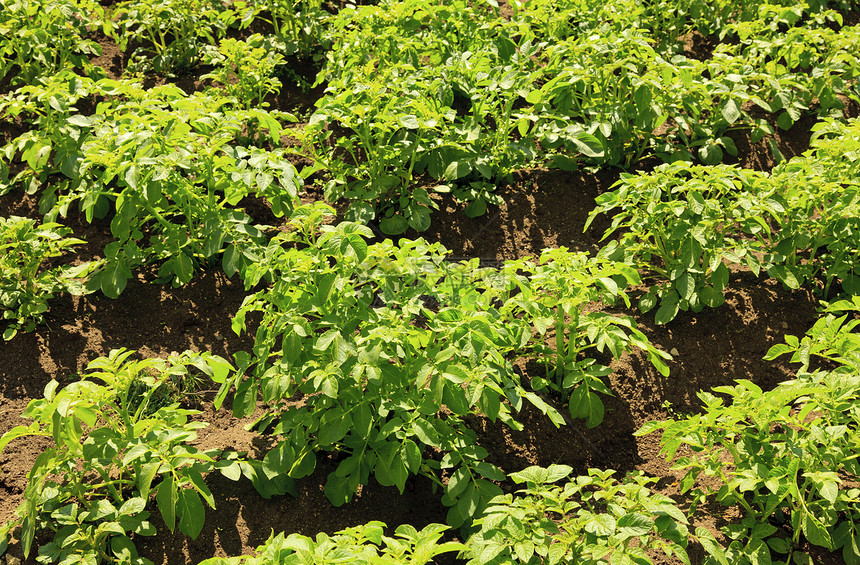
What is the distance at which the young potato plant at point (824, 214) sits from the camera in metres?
3.80

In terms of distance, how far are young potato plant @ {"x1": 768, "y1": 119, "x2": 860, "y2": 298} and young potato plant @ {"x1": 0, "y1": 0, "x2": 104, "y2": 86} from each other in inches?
169

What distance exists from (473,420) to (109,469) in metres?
1.55

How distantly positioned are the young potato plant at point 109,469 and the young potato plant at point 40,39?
2852mm

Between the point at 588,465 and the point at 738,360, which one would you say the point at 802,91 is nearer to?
the point at 738,360

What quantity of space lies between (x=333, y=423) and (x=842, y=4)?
17.7 feet

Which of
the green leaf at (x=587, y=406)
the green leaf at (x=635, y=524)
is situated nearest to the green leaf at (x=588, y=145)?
the green leaf at (x=587, y=406)

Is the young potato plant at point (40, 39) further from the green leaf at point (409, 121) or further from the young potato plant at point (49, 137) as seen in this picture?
the green leaf at point (409, 121)

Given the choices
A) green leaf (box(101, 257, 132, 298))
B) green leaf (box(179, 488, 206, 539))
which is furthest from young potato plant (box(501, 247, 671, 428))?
green leaf (box(101, 257, 132, 298))

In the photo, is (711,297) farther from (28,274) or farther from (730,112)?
(28,274)

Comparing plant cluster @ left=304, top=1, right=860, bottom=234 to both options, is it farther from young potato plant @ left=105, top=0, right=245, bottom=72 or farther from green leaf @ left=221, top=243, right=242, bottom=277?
young potato plant @ left=105, top=0, right=245, bottom=72

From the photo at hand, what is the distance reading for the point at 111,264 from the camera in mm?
4098

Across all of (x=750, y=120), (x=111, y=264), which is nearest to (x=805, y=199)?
(x=750, y=120)

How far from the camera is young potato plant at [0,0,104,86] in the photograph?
4.95 m

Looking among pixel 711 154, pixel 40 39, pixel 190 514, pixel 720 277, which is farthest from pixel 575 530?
pixel 40 39
